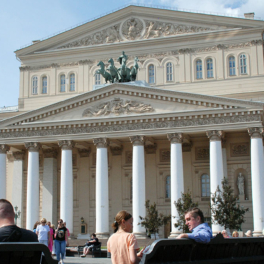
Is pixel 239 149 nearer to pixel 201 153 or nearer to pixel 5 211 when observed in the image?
pixel 201 153

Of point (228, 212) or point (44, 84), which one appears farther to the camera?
point (44, 84)

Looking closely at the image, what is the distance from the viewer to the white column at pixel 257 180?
3177 cm

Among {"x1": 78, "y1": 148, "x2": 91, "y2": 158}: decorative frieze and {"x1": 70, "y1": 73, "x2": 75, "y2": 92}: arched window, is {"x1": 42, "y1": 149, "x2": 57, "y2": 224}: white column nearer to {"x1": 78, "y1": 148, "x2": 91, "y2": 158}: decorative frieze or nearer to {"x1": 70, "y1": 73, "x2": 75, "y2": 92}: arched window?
{"x1": 78, "y1": 148, "x2": 91, "y2": 158}: decorative frieze

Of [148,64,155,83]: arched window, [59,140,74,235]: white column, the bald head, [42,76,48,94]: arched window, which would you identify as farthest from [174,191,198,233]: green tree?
the bald head

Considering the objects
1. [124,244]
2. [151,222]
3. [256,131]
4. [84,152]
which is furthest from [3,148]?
[124,244]

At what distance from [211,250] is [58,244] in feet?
46.1

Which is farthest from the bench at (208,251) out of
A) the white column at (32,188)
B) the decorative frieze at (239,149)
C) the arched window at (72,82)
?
the arched window at (72,82)

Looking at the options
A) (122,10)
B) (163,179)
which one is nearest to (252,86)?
(163,179)

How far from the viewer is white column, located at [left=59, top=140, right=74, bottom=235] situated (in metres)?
35.2

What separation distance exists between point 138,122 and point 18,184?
12001 millimetres

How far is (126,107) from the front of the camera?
35.5 metres

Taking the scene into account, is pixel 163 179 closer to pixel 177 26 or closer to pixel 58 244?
pixel 177 26

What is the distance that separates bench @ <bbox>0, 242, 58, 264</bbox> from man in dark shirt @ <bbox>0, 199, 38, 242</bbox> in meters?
0.48

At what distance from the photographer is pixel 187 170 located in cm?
3894
